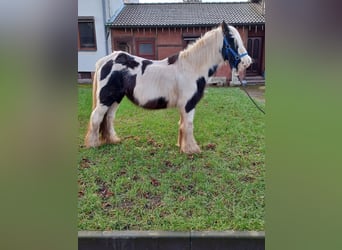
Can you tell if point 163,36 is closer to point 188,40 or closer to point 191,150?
point 188,40

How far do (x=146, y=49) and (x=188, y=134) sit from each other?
0.76 m

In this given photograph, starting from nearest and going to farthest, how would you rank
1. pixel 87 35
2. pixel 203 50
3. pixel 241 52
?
1. pixel 87 35
2. pixel 241 52
3. pixel 203 50

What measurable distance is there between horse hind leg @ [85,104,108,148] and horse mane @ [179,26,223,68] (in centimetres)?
77

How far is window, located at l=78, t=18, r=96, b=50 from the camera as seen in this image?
1.37m

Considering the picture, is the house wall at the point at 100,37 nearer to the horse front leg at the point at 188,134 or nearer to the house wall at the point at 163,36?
the house wall at the point at 163,36

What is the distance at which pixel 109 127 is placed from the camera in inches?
90.9

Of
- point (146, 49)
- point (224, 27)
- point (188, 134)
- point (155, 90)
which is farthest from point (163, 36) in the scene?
point (188, 134)

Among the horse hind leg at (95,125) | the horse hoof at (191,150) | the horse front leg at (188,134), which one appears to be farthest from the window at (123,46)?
the horse hoof at (191,150)

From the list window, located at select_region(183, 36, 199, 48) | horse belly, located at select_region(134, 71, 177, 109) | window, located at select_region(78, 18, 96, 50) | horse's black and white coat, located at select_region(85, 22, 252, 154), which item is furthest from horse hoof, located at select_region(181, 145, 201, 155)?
window, located at select_region(78, 18, 96, 50)

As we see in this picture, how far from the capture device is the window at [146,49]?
1913 mm
